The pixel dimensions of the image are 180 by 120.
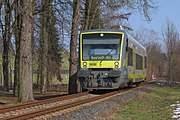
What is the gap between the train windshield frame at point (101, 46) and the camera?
2109 cm

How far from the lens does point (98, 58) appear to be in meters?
21.0

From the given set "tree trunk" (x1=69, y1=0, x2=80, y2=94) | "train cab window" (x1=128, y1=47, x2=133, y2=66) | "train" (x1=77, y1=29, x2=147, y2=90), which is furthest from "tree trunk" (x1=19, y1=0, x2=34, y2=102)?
"train cab window" (x1=128, y1=47, x2=133, y2=66)

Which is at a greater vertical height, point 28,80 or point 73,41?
point 73,41

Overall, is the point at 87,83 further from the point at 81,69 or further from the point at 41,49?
the point at 41,49

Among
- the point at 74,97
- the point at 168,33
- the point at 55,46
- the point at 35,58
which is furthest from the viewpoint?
the point at 168,33

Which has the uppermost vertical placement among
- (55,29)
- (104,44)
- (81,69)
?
(55,29)

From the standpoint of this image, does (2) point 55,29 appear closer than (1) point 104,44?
No

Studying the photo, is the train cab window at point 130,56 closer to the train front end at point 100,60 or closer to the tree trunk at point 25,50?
the train front end at point 100,60

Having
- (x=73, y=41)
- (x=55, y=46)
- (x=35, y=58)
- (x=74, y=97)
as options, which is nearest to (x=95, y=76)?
(x=74, y=97)

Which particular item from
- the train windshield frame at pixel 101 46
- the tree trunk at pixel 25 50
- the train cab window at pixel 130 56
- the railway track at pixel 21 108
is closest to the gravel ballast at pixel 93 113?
the railway track at pixel 21 108

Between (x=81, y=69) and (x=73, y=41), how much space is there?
362 centimetres

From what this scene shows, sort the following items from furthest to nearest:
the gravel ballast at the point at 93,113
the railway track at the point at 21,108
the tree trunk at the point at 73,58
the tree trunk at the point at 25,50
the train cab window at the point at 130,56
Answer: the tree trunk at the point at 73,58, the train cab window at the point at 130,56, the tree trunk at the point at 25,50, the railway track at the point at 21,108, the gravel ballast at the point at 93,113

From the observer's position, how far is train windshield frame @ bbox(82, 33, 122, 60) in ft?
69.2

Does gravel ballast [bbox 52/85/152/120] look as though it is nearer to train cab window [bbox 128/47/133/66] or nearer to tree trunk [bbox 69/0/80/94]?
train cab window [bbox 128/47/133/66]
